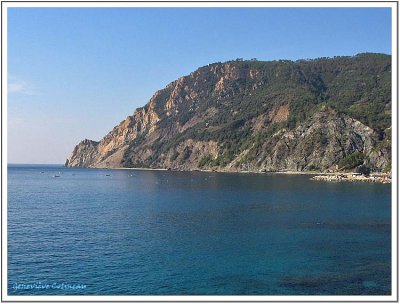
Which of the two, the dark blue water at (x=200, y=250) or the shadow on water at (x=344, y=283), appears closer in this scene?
the shadow on water at (x=344, y=283)

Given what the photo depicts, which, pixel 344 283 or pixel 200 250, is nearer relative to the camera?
pixel 344 283

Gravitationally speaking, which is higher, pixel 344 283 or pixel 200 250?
pixel 200 250

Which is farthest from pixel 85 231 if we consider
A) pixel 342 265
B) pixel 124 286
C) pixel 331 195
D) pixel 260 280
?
pixel 331 195

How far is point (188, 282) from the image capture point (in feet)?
114

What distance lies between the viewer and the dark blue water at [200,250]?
1337 inches

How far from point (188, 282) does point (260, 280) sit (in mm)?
5929

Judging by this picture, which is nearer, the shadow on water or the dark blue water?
the shadow on water

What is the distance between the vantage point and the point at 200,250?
45.3m

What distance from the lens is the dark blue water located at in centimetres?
3396
